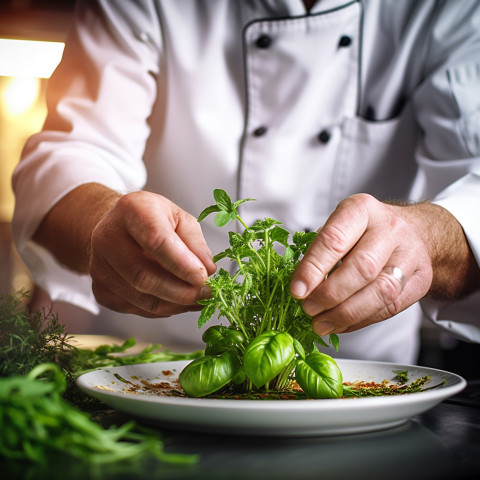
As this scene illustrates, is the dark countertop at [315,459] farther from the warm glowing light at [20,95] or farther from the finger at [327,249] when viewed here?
the warm glowing light at [20,95]

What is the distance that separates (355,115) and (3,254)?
313 centimetres

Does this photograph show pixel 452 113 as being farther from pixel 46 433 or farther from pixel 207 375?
pixel 46 433

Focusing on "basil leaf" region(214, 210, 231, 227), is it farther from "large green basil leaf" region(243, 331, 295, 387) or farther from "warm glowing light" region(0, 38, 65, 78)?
"warm glowing light" region(0, 38, 65, 78)

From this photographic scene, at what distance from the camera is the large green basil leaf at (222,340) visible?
0.76 m

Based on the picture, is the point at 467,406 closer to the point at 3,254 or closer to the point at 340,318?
the point at 340,318

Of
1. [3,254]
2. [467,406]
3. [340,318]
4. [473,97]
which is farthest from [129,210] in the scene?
[3,254]

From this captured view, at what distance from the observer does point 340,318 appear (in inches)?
29.0

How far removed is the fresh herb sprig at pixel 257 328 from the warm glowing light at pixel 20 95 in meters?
4.35

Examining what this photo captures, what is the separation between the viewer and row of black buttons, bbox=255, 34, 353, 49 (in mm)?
1433

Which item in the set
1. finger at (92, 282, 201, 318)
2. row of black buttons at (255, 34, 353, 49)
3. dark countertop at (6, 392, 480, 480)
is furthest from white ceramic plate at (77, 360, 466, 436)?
row of black buttons at (255, 34, 353, 49)

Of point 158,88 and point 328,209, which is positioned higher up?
point 158,88

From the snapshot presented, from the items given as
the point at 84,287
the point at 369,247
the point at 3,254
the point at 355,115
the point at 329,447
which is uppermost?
the point at 355,115

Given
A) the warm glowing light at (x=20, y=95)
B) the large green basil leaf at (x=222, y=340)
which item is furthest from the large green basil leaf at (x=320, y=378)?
the warm glowing light at (x=20, y=95)

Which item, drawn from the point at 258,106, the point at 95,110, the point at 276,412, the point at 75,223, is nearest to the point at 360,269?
the point at 276,412
